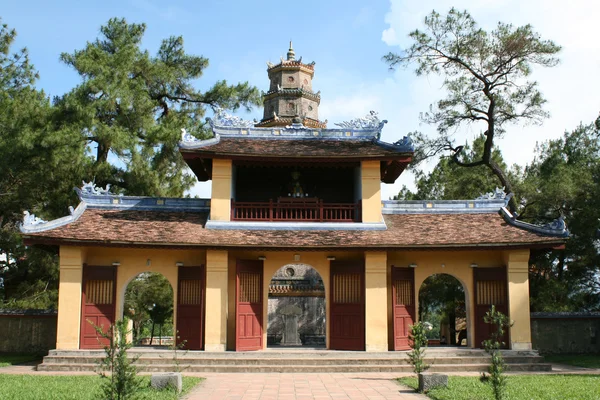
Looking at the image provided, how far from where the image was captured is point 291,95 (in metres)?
36.0

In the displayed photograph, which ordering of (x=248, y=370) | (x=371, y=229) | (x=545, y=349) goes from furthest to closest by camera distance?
(x=545, y=349), (x=371, y=229), (x=248, y=370)

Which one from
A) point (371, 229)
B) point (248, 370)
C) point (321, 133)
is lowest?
point (248, 370)

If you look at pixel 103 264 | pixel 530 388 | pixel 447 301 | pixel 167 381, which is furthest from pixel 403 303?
pixel 447 301

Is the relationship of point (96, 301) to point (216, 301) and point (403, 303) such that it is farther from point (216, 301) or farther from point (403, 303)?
point (403, 303)

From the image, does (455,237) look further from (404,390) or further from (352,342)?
(404,390)

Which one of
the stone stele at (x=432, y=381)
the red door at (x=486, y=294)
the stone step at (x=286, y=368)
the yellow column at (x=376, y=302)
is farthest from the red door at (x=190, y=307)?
the red door at (x=486, y=294)

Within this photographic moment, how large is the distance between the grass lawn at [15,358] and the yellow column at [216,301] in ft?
15.5

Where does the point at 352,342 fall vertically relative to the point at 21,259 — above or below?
below

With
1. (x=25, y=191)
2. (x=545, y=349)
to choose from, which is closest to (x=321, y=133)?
(x=545, y=349)

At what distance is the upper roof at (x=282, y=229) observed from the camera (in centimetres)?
1578

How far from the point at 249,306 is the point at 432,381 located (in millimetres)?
6229

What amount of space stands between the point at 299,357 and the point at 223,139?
271 inches

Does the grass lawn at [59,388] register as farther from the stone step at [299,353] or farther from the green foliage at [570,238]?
the green foliage at [570,238]

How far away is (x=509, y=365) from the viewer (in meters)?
15.0
